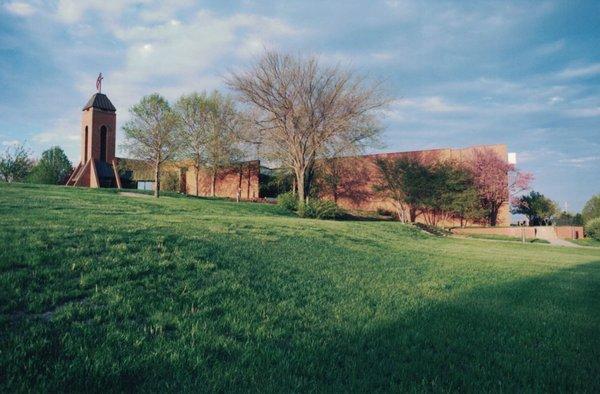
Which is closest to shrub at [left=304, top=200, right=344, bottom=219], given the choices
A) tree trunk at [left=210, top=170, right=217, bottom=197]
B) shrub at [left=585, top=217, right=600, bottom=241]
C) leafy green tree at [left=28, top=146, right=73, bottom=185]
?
tree trunk at [left=210, top=170, right=217, bottom=197]

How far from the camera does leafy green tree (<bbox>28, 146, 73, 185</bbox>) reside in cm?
4566

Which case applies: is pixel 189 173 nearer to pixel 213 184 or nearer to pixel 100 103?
pixel 213 184

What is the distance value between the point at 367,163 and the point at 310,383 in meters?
34.9

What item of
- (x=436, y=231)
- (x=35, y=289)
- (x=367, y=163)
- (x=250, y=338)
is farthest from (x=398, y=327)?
(x=367, y=163)

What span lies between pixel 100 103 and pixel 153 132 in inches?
941

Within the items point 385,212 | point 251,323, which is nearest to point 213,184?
point 385,212

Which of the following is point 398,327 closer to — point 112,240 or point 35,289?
point 35,289

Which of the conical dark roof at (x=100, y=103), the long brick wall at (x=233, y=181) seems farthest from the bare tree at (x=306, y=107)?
the conical dark roof at (x=100, y=103)

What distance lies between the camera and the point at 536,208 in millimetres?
33500

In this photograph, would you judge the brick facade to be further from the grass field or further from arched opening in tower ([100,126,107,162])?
the grass field

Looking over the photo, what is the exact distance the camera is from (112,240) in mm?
6547

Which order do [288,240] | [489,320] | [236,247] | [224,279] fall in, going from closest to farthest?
[489,320] → [224,279] → [236,247] → [288,240]

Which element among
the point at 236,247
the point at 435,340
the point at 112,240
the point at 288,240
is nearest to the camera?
the point at 435,340

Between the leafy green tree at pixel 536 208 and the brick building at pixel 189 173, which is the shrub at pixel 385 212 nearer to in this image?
the brick building at pixel 189 173
